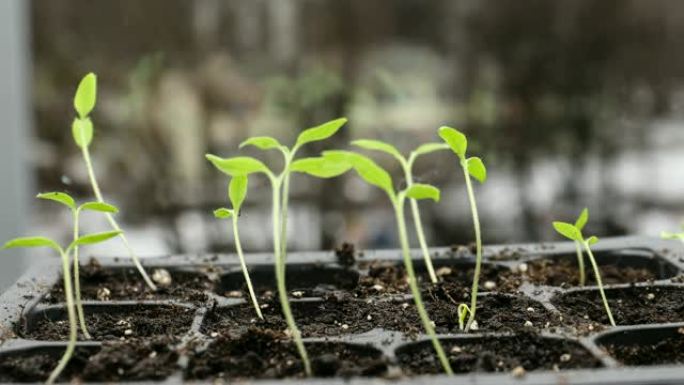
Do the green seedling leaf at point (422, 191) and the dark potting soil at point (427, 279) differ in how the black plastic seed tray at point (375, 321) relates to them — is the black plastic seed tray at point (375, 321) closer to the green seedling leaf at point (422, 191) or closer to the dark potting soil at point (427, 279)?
the dark potting soil at point (427, 279)

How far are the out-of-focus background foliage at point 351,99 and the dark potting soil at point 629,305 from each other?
0.95 metres

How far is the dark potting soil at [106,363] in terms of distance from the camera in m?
0.77

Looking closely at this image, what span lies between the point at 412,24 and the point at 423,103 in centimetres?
18

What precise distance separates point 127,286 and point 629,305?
619 millimetres

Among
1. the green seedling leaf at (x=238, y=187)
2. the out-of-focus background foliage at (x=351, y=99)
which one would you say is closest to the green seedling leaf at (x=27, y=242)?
the green seedling leaf at (x=238, y=187)

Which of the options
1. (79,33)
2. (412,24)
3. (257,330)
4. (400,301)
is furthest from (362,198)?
(257,330)

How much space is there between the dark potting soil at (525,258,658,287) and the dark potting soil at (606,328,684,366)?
0.75ft

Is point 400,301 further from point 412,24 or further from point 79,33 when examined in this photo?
point 79,33

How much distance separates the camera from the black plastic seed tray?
781 mm

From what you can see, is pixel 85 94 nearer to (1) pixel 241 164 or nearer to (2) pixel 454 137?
(1) pixel 241 164

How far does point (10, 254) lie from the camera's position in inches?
78.1

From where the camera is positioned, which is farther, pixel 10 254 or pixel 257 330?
pixel 10 254

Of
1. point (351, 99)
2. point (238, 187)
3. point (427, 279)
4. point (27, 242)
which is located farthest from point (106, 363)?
point (351, 99)

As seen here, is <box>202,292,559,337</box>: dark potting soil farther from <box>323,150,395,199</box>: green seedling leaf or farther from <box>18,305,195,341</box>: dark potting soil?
<box>323,150,395,199</box>: green seedling leaf
